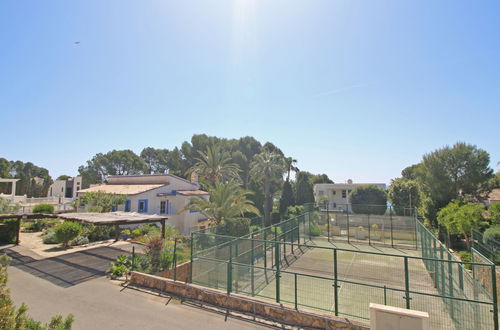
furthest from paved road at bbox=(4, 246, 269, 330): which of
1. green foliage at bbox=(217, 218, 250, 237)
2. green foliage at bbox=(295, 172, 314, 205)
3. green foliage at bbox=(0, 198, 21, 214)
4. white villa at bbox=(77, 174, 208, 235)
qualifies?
green foliage at bbox=(295, 172, 314, 205)

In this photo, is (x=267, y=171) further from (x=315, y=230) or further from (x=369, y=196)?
(x=315, y=230)

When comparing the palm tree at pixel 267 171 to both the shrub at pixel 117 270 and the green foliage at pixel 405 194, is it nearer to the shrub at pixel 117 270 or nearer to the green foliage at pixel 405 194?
the green foliage at pixel 405 194

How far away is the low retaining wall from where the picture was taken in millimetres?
7402

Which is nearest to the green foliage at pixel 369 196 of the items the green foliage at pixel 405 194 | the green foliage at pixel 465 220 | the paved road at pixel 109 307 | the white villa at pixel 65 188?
the green foliage at pixel 405 194

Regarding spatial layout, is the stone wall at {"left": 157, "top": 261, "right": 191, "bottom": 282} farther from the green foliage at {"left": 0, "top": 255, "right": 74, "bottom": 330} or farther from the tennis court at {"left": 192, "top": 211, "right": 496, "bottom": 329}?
the green foliage at {"left": 0, "top": 255, "right": 74, "bottom": 330}

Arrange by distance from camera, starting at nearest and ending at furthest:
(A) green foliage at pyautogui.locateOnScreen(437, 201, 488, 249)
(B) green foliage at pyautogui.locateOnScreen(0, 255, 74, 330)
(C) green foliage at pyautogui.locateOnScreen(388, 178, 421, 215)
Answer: (B) green foliage at pyautogui.locateOnScreen(0, 255, 74, 330), (A) green foliage at pyautogui.locateOnScreen(437, 201, 488, 249), (C) green foliage at pyautogui.locateOnScreen(388, 178, 421, 215)

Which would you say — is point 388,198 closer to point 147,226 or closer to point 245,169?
point 245,169

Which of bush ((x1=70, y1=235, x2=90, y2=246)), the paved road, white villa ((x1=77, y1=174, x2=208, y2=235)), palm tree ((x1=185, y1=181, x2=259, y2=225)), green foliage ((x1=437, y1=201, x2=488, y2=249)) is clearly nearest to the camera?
the paved road

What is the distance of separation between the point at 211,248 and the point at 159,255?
319cm

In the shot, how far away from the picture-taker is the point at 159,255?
12.4 m

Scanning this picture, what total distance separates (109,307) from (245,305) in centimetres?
432

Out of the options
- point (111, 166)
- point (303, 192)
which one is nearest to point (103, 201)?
point (303, 192)

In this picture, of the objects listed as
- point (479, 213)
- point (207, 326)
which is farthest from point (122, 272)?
point (479, 213)

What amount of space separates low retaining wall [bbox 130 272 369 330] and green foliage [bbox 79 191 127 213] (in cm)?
1716
